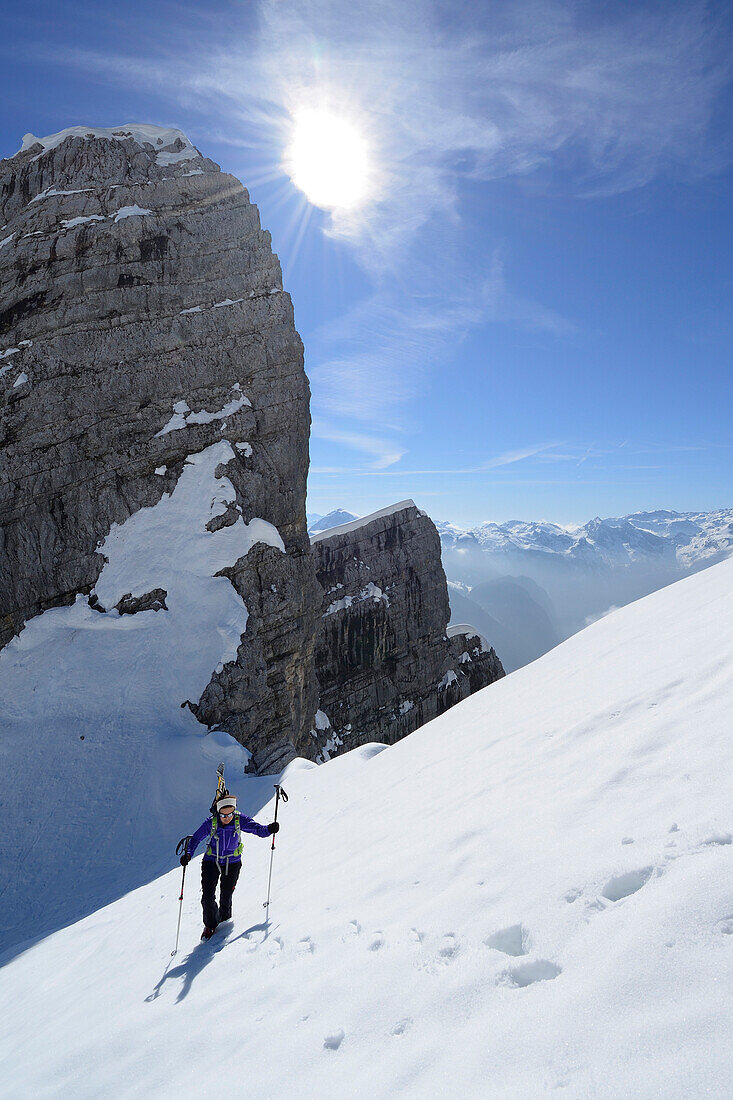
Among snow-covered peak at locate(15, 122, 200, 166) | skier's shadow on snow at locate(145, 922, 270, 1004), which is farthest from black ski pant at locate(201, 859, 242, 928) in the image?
snow-covered peak at locate(15, 122, 200, 166)

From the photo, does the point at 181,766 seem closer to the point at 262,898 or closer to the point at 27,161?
the point at 262,898

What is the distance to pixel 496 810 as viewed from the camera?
18.1 feet

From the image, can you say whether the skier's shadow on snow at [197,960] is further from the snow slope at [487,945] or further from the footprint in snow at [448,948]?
the footprint in snow at [448,948]

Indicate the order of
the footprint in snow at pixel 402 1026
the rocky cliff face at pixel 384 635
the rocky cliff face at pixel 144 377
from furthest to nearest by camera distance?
the rocky cliff face at pixel 384 635 → the rocky cliff face at pixel 144 377 → the footprint in snow at pixel 402 1026

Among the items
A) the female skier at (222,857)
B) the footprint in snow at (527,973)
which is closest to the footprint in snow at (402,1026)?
the footprint in snow at (527,973)

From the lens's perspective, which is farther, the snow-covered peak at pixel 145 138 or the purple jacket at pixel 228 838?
the snow-covered peak at pixel 145 138

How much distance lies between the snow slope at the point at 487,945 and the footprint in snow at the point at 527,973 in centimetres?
1

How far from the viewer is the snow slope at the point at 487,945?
261cm

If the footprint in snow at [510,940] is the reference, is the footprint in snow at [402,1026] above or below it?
below

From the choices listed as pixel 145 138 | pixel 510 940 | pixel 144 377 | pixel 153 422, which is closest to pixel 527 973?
pixel 510 940

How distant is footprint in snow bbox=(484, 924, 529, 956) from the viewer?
3.57 m

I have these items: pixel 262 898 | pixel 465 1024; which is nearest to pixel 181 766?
pixel 262 898

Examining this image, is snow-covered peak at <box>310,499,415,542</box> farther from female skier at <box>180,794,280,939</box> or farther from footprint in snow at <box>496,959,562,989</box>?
footprint in snow at <box>496,959,562,989</box>

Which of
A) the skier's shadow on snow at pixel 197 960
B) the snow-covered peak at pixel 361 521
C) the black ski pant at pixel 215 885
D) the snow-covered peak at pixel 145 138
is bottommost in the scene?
the skier's shadow on snow at pixel 197 960
